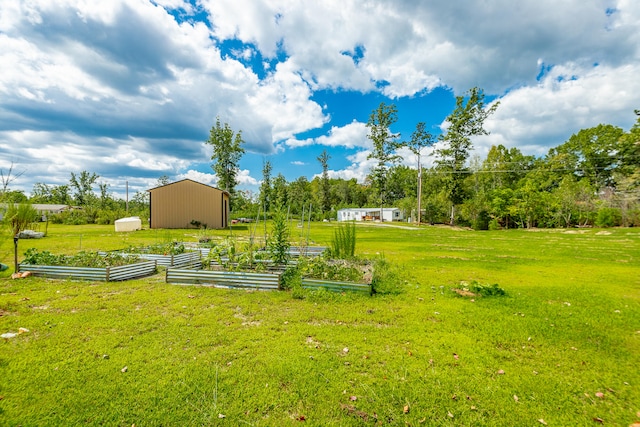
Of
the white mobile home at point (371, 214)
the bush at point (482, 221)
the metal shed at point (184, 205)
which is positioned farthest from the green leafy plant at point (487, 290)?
the white mobile home at point (371, 214)

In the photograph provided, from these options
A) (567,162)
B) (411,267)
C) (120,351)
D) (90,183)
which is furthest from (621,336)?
(90,183)

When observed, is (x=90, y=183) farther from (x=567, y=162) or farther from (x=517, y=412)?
(x=567, y=162)

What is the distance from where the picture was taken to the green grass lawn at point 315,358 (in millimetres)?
2383

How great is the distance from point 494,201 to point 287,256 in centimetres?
2882

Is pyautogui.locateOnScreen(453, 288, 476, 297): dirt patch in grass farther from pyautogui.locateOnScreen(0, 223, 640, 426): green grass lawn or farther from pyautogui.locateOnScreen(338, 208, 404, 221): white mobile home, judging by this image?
pyautogui.locateOnScreen(338, 208, 404, 221): white mobile home

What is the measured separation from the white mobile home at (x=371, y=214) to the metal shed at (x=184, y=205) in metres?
26.5

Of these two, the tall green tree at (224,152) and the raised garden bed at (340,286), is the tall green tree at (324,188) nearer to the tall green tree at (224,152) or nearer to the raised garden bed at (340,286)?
the tall green tree at (224,152)

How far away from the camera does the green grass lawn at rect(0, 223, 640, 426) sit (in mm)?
2383

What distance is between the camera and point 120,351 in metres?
3.29

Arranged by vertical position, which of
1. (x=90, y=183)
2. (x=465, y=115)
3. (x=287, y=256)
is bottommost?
(x=287, y=256)

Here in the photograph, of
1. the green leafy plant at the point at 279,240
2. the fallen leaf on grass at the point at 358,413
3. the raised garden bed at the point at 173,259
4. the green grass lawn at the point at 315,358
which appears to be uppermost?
the green leafy plant at the point at 279,240

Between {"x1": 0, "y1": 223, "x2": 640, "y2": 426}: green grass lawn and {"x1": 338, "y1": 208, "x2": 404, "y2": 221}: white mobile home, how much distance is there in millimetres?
41638

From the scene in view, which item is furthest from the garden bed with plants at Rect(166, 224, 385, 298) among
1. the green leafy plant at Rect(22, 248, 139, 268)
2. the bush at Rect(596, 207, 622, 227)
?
the bush at Rect(596, 207, 622, 227)

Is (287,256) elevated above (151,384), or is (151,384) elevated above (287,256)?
(287,256)
